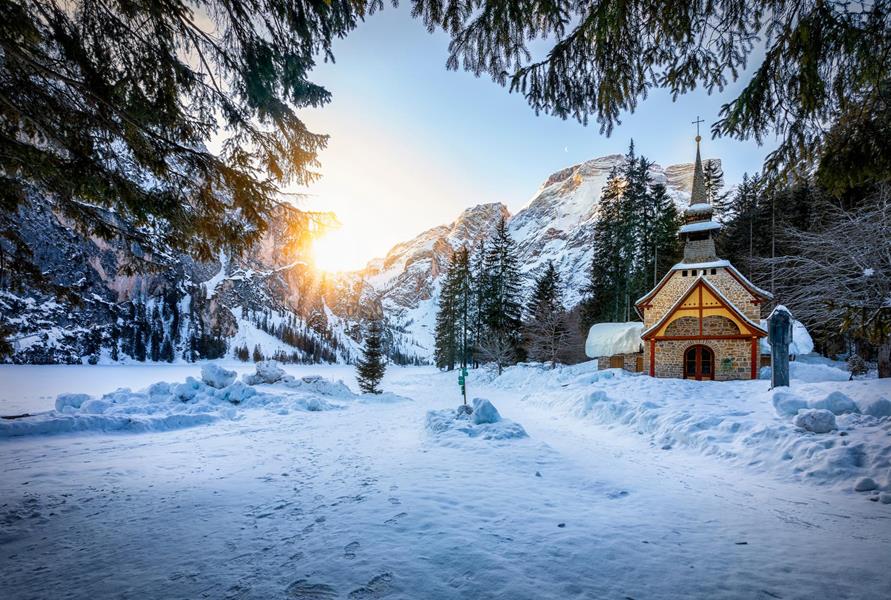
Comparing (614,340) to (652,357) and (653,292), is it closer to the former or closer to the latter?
(653,292)

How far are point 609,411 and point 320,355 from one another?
146787mm

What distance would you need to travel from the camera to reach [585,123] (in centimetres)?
385

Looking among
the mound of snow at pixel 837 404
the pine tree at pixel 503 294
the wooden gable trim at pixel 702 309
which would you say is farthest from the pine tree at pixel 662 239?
the mound of snow at pixel 837 404

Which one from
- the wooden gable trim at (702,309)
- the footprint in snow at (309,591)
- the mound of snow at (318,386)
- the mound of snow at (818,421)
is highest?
the wooden gable trim at (702,309)

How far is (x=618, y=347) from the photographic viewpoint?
853 inches

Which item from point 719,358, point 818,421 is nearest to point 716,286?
point 719,358

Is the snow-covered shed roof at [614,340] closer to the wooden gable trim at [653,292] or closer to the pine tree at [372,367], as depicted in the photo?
the wooden gable trim at [653,292]

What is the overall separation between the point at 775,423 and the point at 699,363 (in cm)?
1186

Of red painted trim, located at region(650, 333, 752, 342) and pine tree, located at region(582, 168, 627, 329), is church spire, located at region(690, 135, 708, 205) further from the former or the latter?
red painted trim, located at region(650, 333, 752, 342)

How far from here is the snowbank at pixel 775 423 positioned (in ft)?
15.1

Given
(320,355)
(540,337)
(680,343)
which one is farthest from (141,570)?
(320,355)

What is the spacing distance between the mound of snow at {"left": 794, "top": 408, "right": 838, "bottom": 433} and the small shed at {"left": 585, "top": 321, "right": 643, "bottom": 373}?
15748mm

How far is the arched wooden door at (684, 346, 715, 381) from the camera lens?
16.1 m

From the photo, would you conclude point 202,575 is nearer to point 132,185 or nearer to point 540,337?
point 132,185
